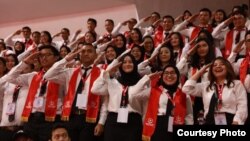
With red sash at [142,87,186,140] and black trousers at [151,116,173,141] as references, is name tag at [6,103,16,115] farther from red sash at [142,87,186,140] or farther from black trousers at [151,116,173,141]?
black trousers at [151,116,173,141]

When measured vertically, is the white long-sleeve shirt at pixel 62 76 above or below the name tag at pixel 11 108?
above

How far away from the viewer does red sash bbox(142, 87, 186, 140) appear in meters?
4.26

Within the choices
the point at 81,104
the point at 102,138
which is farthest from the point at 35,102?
the point at 102,138

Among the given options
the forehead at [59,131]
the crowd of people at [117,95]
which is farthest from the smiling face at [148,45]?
the forehead at [59,131]

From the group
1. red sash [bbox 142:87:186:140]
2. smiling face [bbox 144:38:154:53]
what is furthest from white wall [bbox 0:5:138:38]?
red sash [bbox 142:87:186:140]

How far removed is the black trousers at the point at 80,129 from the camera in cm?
445

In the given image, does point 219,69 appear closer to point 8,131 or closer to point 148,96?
point 148,96

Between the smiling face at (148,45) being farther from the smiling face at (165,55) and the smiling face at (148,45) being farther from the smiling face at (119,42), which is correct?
the smiling face at (165,55)

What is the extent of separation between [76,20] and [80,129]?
744 cm

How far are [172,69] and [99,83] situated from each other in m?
0.78

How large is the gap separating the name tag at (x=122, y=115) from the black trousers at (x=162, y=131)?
0.32 m

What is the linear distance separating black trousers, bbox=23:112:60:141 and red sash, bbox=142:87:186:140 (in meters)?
1.06

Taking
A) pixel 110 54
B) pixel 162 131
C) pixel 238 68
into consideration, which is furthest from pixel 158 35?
pixel 162 131

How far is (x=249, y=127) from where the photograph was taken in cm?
291
